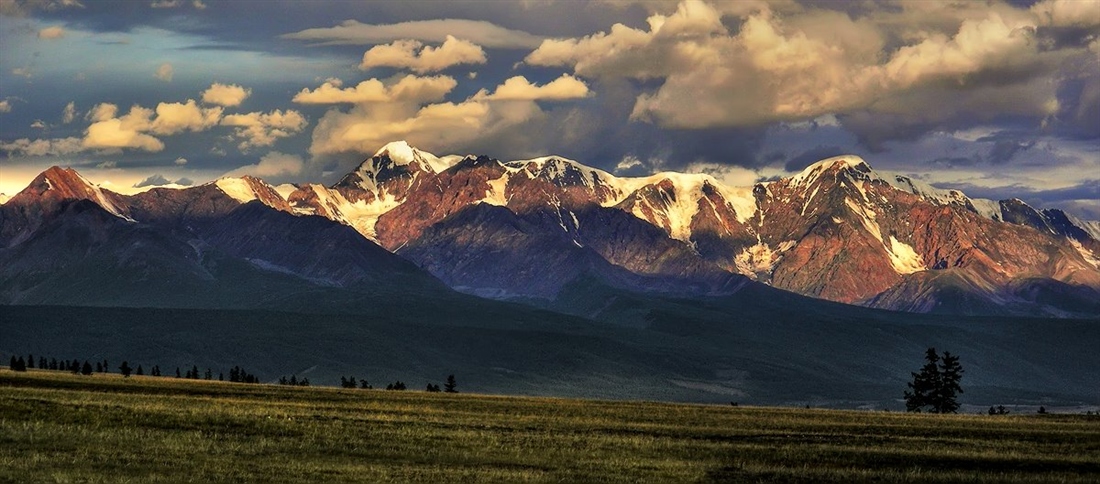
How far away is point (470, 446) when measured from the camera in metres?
72.9

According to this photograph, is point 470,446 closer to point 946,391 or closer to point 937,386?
point 937,386

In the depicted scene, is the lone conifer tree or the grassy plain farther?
the lone conifer tree

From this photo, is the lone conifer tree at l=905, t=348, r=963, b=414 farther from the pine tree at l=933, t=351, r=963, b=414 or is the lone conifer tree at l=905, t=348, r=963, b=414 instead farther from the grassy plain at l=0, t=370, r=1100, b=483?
the grassy plain at l=0, t=370, r=1100, b=483

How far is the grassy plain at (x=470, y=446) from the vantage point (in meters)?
60.0

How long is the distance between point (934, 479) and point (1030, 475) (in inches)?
199

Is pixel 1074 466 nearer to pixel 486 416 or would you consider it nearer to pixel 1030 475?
pixel 1030 475

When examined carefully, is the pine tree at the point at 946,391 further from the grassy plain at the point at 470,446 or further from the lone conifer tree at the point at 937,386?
the grassy plain at the point at 470,446

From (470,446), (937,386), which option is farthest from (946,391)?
(470,446)

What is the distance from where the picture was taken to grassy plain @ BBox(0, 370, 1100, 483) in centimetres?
5997

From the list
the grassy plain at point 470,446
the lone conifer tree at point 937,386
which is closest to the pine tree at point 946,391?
the lone conifer tree at point 937,386

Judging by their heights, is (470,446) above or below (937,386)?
below

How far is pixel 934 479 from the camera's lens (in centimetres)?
6366

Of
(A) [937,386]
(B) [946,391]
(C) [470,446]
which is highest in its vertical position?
(A) [937,386]

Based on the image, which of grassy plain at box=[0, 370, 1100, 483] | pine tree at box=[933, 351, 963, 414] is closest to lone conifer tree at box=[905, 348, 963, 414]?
pine tree at box=[933, 351, 963, 414]
